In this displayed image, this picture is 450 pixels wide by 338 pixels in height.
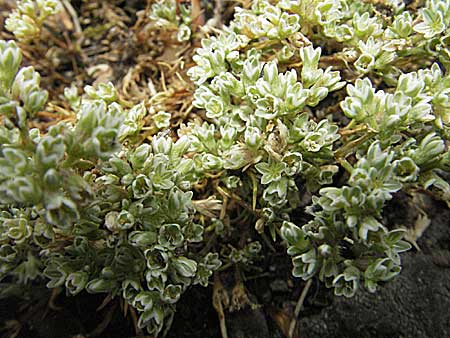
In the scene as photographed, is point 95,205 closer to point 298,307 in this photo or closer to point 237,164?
point 237,164

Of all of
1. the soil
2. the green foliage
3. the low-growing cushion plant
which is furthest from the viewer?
the green foliage

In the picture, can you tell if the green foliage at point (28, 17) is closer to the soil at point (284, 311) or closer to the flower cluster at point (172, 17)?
the flower cluster at point (172, 17)

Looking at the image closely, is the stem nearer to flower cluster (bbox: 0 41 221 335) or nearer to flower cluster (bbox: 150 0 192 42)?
flower cluster (bbox: 0 41 221 335)

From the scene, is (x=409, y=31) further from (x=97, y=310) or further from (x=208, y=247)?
(x=97, y=310)

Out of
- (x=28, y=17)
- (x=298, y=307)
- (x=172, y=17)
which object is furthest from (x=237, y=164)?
(x=28, y=17)

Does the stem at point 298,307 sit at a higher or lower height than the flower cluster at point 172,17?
lower

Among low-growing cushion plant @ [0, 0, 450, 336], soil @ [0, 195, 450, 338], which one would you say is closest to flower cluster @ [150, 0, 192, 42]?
low-growing cushion plant @ [0, 0, 450, 336]

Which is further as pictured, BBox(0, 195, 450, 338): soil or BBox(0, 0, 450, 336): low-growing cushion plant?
BBox(0, 195, 450, 338): soil

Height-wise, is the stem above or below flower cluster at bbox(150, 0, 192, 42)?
below

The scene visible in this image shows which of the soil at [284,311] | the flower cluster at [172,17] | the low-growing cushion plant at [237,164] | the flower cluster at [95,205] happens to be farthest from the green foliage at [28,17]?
the soil at [284,311]

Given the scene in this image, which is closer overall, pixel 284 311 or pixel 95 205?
pixel 95 205
